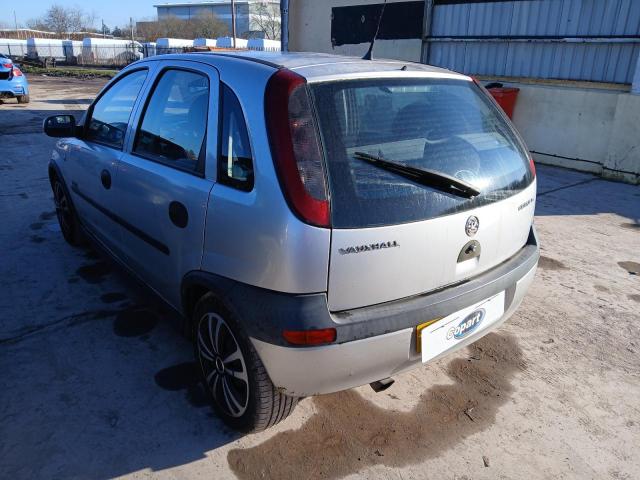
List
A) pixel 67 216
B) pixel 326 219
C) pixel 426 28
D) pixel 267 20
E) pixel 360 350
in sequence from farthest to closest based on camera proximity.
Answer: pixel 267 20 < pixel 426 28 < pixel 67 216 < pixel 360 350 < pixel 326 219

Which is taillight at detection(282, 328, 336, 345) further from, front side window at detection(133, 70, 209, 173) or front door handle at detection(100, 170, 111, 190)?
front door handle at detection(100, 170, 111, 190)

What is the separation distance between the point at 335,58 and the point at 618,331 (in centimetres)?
258

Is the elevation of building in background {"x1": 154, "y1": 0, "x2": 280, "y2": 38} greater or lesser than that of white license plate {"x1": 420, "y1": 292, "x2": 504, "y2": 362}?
greater

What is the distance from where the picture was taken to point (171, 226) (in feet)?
8.22

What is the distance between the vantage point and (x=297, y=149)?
1885mm

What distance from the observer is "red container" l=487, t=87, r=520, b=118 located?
8.47 meters

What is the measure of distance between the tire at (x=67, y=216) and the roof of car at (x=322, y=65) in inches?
91.2

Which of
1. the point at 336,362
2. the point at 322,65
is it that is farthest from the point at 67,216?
the point at 336,362

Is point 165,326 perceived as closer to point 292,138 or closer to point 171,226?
point 171,226

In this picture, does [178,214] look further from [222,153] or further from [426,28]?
[426,28]

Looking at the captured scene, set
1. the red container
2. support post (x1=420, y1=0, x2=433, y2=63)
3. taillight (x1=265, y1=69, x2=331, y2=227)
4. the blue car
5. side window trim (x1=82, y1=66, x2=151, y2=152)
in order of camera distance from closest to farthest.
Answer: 1. taillight (x1=265, y1=69, x2=331, y2=227)
2. side window trim (x1=82, y1=66, x2=151, y2=152)
3. the red container
4. support post (x1=420, y1=0, x2=433, y2=63)
5. the blue car

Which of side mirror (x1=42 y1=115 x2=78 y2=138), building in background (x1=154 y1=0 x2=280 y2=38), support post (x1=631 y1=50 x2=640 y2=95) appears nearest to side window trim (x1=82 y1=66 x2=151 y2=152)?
side mirror (x1=42 y1=115 x2=78 y2=138)

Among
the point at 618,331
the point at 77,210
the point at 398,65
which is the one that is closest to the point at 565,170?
the point at 618,331

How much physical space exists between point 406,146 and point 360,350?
87 cm
